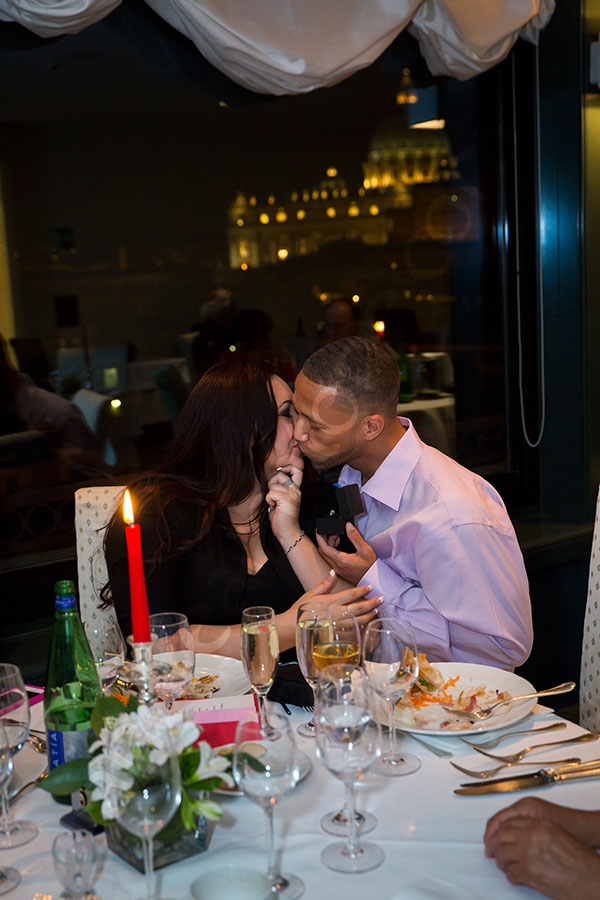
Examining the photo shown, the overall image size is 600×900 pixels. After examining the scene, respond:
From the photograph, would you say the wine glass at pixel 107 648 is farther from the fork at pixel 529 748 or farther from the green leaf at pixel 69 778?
the fork at pixel 529 748

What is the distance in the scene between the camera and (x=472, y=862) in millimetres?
1164

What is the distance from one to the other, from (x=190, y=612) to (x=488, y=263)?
2650mm

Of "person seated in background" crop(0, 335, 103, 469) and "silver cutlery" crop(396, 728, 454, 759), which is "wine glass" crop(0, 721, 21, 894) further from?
"person seated in background" crop(0, 335, 103, 469)

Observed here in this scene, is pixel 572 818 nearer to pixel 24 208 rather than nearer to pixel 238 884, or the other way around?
pixel 238 884

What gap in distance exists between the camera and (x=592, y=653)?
2.18m

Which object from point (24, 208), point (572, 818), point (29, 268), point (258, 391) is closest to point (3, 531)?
point (29, 268)

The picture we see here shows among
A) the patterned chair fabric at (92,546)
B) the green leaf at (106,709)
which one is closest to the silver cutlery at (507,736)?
the green leaf at (106,709)

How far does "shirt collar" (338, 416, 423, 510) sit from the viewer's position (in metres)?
2.22

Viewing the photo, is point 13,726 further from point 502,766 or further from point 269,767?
point 502,766

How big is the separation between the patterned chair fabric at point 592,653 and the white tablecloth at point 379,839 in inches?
28.5

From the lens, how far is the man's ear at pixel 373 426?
232 centimetres

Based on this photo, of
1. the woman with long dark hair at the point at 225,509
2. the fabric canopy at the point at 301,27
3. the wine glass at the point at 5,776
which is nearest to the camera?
the wine glass at the point at 5,776

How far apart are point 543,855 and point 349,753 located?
0.84ft

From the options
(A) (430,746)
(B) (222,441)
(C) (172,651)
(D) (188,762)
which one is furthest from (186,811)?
(B) (222,441)
